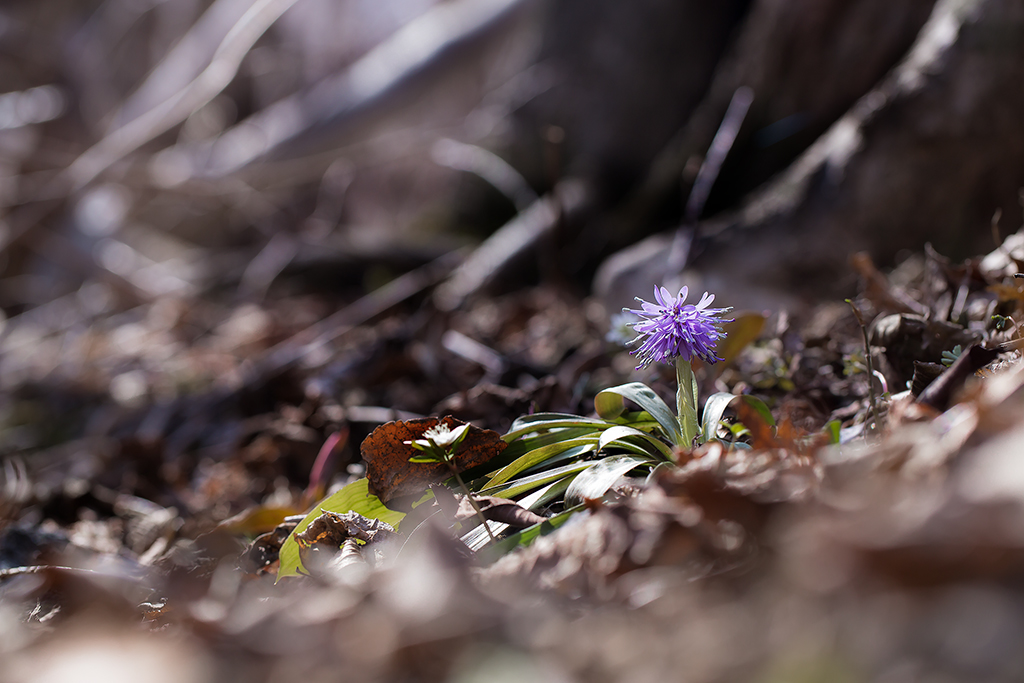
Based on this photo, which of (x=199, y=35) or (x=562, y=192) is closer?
(x=562, y=192)

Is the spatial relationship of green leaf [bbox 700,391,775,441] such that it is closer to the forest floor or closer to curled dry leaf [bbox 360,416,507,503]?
the forest floor

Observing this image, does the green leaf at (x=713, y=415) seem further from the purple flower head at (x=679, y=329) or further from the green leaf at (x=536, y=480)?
the green leaf at (x=536, y=480)

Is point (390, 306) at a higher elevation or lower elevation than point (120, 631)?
higher

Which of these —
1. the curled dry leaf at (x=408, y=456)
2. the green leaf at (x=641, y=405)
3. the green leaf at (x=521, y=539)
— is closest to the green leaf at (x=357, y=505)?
the curled dry leaf at (x=408, y=456)

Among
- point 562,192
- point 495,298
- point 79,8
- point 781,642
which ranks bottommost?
point 781,642

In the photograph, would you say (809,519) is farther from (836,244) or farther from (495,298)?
(495,298)

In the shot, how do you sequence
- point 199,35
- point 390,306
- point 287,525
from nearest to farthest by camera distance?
1. point 287,525
2. point 390,306
3. point 199,35

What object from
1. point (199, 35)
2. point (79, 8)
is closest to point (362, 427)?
point (199, 35)
